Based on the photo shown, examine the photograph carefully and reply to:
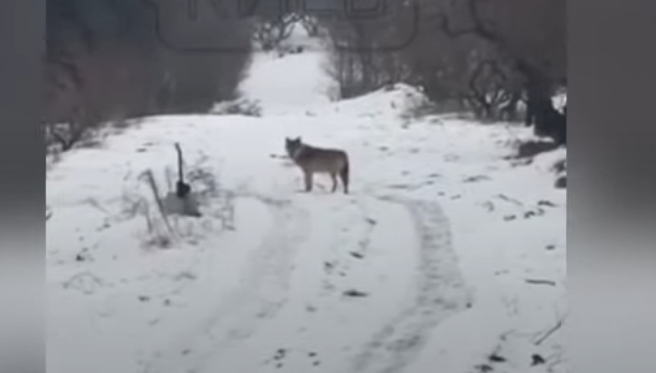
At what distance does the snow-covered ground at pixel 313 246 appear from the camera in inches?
87.5

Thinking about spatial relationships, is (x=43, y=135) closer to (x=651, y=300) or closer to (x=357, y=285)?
(x=357, y=285)

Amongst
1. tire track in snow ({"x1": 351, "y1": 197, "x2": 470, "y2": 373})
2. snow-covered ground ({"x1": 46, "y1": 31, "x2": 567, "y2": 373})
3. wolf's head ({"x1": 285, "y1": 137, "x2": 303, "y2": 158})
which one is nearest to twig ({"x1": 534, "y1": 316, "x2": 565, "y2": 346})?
snow-covered ground ({"x1": 46, "y1": 31, "x2": 567, "y2": 373})

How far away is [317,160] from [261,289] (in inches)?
10.4

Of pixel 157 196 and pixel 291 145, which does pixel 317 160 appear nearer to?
pixel 291 145

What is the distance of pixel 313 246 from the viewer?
7.33 ft

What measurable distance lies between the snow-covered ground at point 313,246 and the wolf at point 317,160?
2 cm

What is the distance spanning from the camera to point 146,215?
2.25 metres

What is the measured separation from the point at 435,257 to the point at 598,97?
423 millimetres

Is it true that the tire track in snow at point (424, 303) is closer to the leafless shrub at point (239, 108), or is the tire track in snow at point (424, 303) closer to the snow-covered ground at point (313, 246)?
the snow-covered ground at point (313, 246)

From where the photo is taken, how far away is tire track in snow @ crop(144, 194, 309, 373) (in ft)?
7.31

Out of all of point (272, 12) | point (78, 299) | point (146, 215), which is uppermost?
point (272, 12)

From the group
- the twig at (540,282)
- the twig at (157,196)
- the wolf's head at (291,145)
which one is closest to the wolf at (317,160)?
the wolf's head at (291,145)

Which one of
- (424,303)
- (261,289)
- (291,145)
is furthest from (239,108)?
(424,303)

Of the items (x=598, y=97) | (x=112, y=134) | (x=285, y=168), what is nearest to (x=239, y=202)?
(x=285, y=168)
